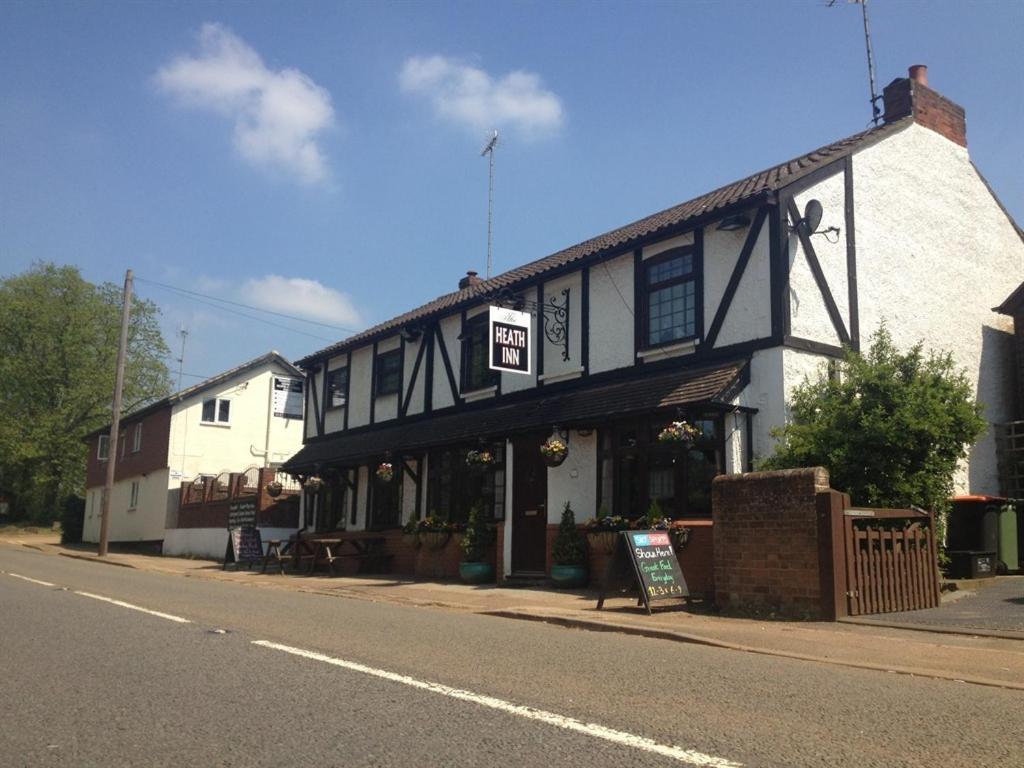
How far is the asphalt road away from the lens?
425cm

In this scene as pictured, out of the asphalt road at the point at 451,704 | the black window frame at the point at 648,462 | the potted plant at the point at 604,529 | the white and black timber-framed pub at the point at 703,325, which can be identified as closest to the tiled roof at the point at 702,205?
the white and black timber-framed pub at the point at 703,325

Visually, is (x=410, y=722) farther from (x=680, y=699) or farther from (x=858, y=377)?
(x=858, y=377)

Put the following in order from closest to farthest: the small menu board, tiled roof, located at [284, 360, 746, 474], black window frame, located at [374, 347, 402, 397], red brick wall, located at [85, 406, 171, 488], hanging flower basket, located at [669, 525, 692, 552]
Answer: hanging flower basket, located at [669, 525, 692, 552] → tiled roof, located at [284, 360, 746, 474] → black window frame, located at [374, 347, 402, 397] → the small menu board → red brick wall, located at [85, 406, 171, 488]

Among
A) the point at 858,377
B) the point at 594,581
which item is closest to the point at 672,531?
the point at 594,581

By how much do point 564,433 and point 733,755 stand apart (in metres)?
11.9

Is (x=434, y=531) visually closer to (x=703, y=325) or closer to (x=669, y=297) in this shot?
(x=669, y=297)

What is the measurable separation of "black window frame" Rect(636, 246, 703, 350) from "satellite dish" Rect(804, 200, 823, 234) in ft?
5.85

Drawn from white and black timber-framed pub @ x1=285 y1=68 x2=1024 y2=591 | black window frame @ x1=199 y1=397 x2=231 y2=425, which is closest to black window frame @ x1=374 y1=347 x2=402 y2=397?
white and black timber-framed pub @ x1=285 y1=68 x2=1024 y2=591

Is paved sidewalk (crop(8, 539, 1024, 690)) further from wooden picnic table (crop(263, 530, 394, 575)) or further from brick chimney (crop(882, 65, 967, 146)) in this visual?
brick chimney (crop(882, 65, 967, 146))

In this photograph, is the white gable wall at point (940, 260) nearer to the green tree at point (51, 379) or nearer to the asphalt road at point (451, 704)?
the asphalt road at point (451, 704)

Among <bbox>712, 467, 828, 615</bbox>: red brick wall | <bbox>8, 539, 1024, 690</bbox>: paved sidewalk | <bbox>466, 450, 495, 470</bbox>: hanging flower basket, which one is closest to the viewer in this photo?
<bbox>8, 539, 1024, 690</bbox>: paved sidewalk

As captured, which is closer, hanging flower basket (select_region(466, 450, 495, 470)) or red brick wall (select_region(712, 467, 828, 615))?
red brick wall (select_region(712, 467, 828, 615))

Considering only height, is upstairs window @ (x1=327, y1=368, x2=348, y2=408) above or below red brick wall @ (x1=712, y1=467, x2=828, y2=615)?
above

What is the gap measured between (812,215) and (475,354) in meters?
8.37
